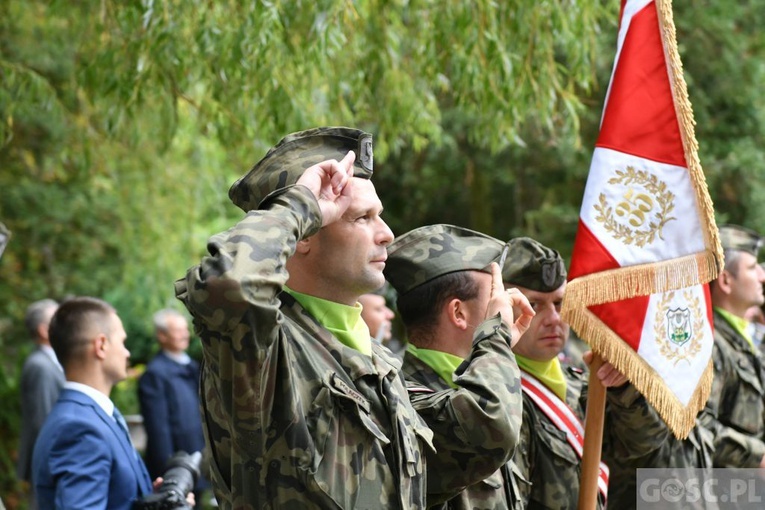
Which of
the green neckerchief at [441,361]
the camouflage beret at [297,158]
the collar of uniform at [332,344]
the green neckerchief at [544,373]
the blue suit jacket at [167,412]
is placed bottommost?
the blue suit jacket at [167,412]

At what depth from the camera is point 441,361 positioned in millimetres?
3836

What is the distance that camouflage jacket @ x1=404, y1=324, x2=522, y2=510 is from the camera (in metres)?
3.04

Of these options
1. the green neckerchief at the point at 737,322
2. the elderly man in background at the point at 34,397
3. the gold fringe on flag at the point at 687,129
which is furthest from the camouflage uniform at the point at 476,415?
the elderly man in background at the point at 34,397

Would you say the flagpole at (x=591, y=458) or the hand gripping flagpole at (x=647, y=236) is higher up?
the hand gripping flagpole at (x=647, y=236)

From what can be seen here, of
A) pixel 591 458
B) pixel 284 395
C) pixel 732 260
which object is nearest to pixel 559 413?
pixel 591 458

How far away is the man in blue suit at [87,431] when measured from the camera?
4105 millimetres

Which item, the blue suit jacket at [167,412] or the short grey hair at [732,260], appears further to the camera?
the blue suit jacket at [167,412]

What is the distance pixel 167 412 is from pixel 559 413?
4.81 meters

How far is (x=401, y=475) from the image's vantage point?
2.76m

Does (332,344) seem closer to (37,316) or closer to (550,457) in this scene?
(550,457)

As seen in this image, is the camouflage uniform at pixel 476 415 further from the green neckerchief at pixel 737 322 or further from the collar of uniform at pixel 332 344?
the green neckerchief at pixel 737 322

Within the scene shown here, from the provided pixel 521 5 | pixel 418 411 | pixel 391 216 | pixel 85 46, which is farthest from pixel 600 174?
pixel 391 216

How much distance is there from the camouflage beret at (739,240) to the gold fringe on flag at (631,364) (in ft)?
8.20

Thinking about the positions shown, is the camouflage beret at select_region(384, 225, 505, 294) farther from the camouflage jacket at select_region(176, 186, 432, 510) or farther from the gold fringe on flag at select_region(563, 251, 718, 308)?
the camouflage jacket at select_region(176, 186, 432, 510)
